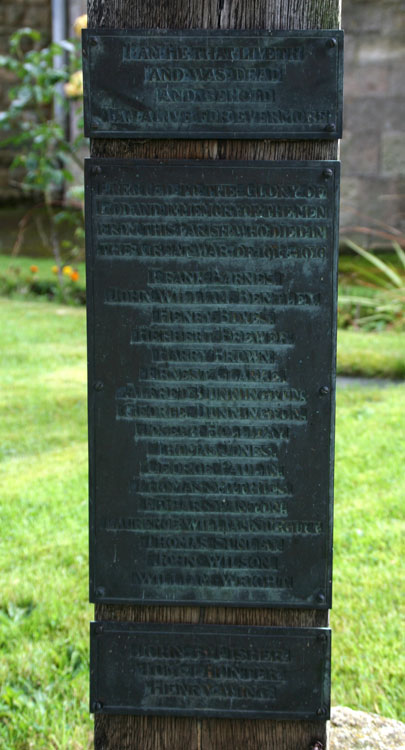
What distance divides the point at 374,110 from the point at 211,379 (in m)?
6.26

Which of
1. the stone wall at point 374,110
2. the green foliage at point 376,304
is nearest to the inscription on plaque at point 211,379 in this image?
the green foliage at point 376,304

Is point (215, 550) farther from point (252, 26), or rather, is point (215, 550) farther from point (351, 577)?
point (351, 577)

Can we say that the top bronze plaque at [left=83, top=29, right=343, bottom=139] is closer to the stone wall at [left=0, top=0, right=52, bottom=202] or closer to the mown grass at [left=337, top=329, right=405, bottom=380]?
the mown grass at [left=337, top=329, right=405, bottom=380]

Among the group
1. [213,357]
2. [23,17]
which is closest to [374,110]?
[23,17]

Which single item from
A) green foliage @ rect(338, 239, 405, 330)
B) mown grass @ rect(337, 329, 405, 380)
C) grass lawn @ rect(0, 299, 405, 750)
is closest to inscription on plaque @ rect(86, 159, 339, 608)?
grass lawn @ rect(0, 299, 405, 750)

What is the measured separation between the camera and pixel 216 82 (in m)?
1.62

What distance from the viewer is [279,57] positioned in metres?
1.61

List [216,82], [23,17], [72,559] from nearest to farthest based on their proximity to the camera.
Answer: [216,82]
[72,559]
[23,17]

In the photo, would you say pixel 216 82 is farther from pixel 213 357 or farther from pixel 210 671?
pixel 210 671

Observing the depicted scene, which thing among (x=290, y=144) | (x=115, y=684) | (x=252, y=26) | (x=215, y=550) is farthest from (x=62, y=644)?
(x=252, y=26)

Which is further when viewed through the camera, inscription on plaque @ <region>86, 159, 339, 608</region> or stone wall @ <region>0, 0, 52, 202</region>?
stone wall @ <region>0, 0, 52, 202</region>

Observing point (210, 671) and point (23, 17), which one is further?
point (23, 17)

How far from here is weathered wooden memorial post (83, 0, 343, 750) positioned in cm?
163

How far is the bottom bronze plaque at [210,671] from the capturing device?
1.75m
